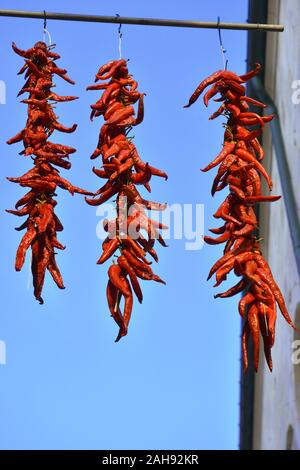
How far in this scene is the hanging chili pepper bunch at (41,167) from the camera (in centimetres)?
424

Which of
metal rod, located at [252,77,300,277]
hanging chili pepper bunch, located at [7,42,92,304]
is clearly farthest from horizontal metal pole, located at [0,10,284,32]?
metal rod, located at [252,77,300,277]

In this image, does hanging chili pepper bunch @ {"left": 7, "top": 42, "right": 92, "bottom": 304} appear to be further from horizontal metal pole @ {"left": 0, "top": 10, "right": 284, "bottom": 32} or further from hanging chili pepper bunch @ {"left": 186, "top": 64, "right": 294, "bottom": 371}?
hanging chili pepper bunch @ {"left": 186, "top": 64, "right": 294, "bottom": 371}

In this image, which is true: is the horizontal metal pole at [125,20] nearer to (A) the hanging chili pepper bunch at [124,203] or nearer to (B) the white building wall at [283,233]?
(A) the hanging chili pepper bunch at [124,203]

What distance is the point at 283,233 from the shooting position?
9688 millimetres

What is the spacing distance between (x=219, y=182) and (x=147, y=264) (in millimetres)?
571

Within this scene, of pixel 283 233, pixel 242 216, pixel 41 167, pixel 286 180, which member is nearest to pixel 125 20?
pixel 41 167

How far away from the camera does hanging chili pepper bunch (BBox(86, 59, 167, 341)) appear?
4.10m

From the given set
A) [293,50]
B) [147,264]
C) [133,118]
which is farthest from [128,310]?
[293,50]

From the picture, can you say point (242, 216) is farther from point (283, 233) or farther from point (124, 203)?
point (283, 233)

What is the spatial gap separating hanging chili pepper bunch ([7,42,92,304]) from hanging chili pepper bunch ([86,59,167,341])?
0.54 feet

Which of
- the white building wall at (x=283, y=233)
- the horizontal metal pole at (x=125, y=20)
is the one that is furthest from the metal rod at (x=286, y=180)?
the horizontal metal pole at (x=125, y=20)

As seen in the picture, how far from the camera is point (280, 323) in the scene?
10.0m

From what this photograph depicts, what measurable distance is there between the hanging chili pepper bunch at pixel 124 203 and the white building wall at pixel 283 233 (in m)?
3.98

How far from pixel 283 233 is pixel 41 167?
556 centimetres
